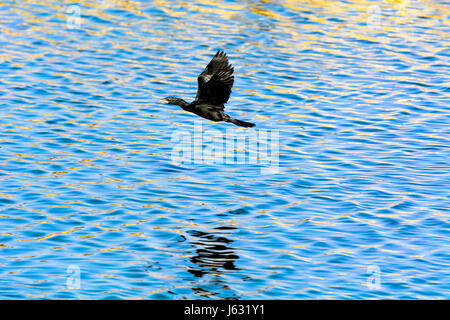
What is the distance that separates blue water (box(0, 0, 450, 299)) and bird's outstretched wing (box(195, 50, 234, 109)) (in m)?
1.67

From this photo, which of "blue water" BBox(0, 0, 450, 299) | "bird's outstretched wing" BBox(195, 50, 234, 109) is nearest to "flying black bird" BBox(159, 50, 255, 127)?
"bird's outstretched wing" BBox(195, 50, 234, 109)

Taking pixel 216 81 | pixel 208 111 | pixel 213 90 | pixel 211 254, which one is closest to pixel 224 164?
pixel 208 111

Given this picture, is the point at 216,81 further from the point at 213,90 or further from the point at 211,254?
the point at 211,254

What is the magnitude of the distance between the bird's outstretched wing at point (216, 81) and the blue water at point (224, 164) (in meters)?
1.67

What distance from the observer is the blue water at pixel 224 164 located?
10.8 metres

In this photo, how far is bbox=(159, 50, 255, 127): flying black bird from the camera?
40.8 ft

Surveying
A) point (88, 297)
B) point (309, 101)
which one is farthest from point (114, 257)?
point (309, 101)

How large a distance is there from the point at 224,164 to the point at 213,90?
272cm

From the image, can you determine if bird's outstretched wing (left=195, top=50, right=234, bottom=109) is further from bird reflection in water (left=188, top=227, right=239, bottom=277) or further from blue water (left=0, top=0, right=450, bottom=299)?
bird reflection in water (left=188, top=227, right=239, bottom=277)

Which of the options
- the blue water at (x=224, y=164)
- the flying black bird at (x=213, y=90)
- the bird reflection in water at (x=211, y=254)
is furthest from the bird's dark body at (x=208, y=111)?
the bird reflection in water at (x=211, y=254)

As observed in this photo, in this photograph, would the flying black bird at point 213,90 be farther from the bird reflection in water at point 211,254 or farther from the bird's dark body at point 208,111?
the bird reflection in water at point 211,254

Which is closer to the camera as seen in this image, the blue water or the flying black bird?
the blue water

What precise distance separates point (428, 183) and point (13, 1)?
15800mm

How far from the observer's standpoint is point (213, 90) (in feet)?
41.7
